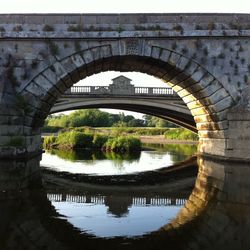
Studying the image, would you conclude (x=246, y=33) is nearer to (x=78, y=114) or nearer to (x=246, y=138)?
(x=246, y=138)

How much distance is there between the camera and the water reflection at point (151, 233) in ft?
17.7

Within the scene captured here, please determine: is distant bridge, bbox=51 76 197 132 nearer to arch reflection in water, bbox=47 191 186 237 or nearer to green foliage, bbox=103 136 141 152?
green foliage, bbox=103 136 141 152

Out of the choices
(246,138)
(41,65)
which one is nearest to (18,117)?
(41,65)

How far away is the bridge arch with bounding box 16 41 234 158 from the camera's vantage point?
16109 mm

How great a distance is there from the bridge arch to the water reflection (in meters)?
7.09

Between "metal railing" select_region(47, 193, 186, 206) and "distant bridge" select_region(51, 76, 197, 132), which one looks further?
"distant bridge" select_region(51, 76, 197, 132)

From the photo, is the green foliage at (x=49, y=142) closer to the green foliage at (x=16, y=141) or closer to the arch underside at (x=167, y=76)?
the arch underside at (x=167, y=76)

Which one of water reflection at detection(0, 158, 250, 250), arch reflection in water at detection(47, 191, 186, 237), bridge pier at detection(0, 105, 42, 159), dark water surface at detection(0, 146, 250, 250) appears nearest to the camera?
water reflection at detection(0, 158, 250, 250)

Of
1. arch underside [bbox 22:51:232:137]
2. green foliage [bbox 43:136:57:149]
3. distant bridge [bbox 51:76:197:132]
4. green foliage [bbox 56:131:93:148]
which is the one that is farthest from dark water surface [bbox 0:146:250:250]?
distant bridge [bbox 51:76:197:132]

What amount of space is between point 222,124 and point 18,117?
865cm

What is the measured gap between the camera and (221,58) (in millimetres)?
16719

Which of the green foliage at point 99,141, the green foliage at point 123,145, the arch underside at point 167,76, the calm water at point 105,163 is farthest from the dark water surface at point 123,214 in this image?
the green foliage at point 99,141

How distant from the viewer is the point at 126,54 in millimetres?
16375

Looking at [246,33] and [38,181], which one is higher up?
[246,33]
